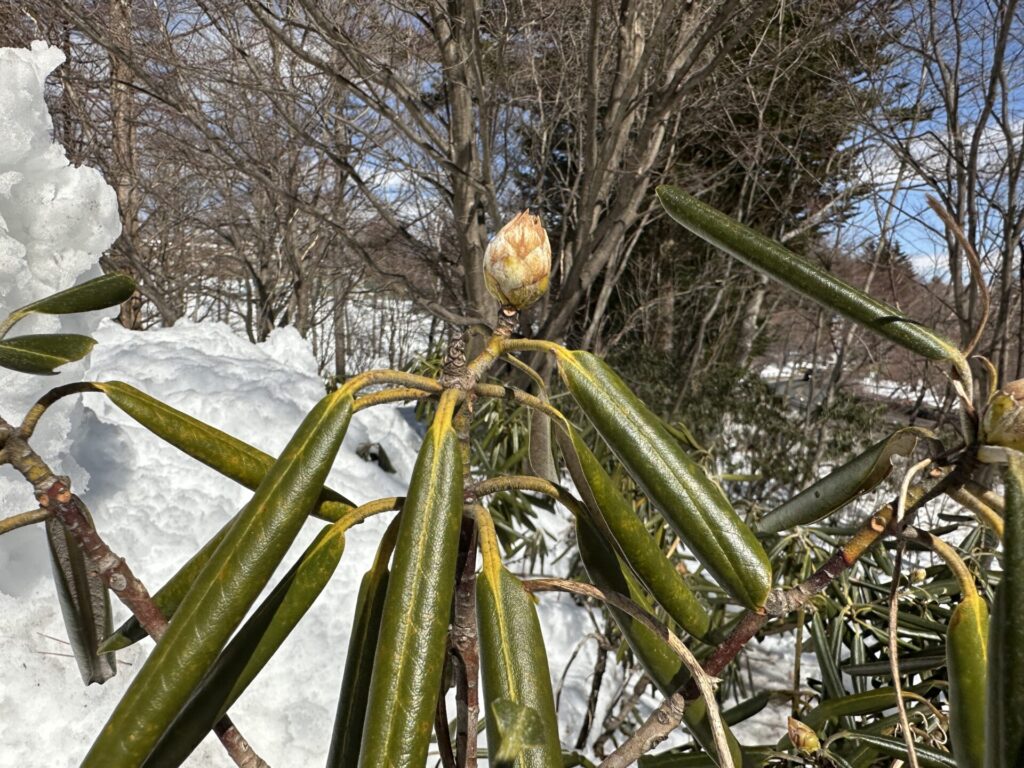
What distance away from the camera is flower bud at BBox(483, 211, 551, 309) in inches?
15.4

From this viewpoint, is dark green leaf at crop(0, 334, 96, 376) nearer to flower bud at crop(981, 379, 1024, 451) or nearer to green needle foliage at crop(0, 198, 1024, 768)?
green needle foliage at crop(0, 198, 1024, 768)

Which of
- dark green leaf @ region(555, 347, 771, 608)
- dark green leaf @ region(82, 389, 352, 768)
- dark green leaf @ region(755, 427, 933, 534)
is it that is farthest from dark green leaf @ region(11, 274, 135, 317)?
dark green leaf @ region(755, 427, 933, 534)

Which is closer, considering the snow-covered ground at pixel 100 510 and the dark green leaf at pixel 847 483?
the dark green leaf at pixel 847 483

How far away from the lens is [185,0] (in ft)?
9.27

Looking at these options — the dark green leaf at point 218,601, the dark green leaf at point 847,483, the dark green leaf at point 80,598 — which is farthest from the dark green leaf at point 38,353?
the dark green leaf at point 847,483

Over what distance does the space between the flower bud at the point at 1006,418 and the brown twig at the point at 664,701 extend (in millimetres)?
195

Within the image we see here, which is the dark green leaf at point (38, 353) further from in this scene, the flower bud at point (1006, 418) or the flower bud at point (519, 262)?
the flower bud at point (1006, 418)

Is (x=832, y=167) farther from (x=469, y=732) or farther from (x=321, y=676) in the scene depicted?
(x=469, y=732)

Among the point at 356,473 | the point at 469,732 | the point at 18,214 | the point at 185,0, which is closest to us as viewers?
the point at 469,732

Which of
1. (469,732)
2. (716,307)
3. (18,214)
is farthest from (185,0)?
(716,307)

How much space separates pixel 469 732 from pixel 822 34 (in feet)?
9.77

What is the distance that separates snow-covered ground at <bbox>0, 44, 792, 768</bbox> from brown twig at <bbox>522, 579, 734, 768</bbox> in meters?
1.15

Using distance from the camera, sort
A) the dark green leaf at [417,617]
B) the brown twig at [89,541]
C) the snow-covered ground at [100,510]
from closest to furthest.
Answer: the dark green leaf at [417,617] → the brown twig at [89,541] → the snow-covered ground at [100,510]

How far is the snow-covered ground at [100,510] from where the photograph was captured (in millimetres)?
1290
